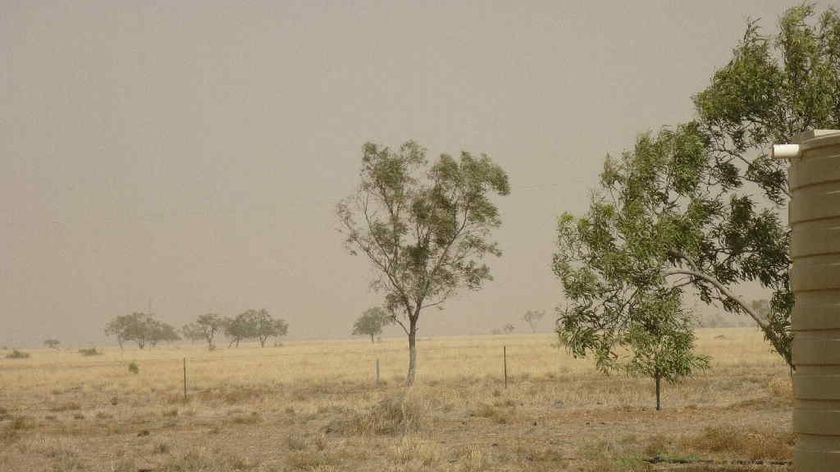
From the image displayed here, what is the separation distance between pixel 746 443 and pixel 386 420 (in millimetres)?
8889

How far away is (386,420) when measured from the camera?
2503cm

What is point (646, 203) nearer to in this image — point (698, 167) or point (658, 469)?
point (698, 167)

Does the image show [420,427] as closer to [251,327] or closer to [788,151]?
[788,151]

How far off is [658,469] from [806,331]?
985 cm

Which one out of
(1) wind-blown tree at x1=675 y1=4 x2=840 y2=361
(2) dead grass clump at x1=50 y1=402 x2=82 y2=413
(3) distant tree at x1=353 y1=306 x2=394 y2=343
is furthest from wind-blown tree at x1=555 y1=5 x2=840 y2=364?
(3) distant tree at x1=353 y1=306 x2=394 y2=343

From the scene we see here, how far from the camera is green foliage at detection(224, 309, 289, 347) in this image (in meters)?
181

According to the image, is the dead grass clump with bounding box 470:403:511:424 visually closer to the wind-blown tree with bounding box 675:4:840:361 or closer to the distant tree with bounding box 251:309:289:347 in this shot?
the wind-blown tree with bounding box 675:4:840:361

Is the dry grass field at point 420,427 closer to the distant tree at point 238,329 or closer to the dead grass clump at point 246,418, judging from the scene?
the dead grass clump at point 246,418

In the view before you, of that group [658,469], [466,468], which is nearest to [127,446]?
[466,468]

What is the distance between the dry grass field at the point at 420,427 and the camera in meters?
19.2

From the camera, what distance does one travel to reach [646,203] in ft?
52.6

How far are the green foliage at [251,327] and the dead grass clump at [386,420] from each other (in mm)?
155741

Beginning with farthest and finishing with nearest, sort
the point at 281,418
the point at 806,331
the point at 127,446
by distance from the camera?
the point at 281,418, the point at 127,446, the point at 806,331

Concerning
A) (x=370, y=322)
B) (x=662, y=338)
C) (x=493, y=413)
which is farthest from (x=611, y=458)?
(x=370, y=322)
